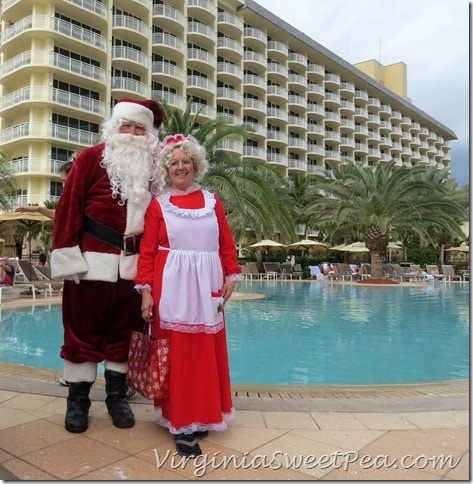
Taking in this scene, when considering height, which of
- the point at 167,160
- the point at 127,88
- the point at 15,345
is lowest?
the point at 15,345

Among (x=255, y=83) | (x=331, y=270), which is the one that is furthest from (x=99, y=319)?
(x=255, y=83)

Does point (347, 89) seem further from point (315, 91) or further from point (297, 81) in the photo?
point (297, 81)

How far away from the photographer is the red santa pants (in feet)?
9.26

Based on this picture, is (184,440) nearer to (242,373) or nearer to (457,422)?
(457,422)

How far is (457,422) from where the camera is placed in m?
2.99

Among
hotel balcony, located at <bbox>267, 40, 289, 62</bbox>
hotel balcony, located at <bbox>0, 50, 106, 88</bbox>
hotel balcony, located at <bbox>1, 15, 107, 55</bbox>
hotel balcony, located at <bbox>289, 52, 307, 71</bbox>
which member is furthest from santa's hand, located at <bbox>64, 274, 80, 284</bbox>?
hotel balcony, located at <bbox>289, 52, 307, 71</bbox>

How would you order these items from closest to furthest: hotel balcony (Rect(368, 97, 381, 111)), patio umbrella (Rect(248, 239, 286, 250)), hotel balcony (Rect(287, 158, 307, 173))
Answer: patio umbrella (Rect(248, 239, 286, 250)) → hotel balcony (Rect(287, 158, 307, 173)) → hotel balcony (Rect(368, 97, 381, 111))

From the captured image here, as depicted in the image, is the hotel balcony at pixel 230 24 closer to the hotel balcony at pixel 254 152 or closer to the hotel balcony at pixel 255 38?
the hotel balcony at pixel 255 38

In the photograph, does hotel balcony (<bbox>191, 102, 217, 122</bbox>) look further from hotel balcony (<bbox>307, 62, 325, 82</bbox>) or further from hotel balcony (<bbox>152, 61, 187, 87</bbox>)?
hotel balcony (<bbox>307, 62, 325, 82</bbox>)

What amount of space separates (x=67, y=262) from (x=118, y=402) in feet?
3.09

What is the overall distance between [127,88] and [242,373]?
32.0 meters

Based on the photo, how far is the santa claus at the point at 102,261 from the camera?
2.81 metres

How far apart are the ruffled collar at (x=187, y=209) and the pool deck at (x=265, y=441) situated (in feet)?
4.35

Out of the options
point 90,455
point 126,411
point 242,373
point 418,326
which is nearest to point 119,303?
point 126,411
